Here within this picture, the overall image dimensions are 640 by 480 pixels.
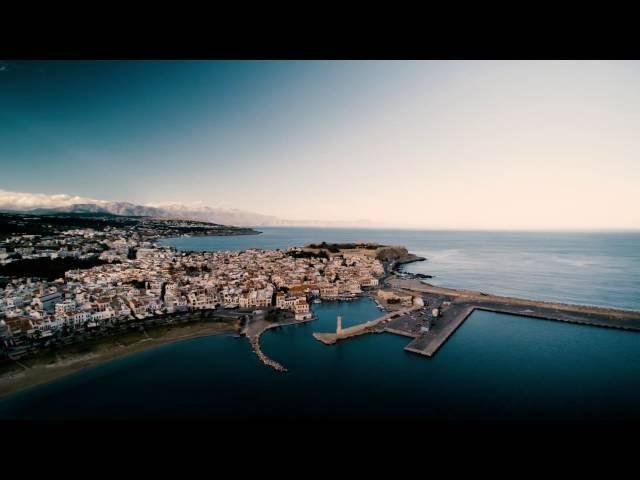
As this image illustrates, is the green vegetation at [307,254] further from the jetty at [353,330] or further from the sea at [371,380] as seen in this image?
the jetty at [353,330]

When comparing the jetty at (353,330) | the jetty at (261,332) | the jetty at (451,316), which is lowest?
the jetty at (261,332)

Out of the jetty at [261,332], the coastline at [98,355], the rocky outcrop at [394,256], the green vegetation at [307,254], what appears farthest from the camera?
the rocky outcrop at [394,256]

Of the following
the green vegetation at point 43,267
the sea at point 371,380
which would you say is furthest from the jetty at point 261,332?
the green vegetation at point 43,267

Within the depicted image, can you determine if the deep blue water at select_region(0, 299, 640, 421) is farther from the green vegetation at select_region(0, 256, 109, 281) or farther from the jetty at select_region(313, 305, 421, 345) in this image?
the green vegetation at select_region(0, 256, 109, 281)

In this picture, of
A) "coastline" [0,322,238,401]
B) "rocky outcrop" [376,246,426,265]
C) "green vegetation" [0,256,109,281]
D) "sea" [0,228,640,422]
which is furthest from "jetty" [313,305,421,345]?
"rocky outcrop" [376,246,426,265]

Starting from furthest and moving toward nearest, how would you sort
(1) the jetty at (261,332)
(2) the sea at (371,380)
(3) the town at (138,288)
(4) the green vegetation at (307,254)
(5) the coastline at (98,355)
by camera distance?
1. (4) the green vegetation at (307,254)
2. (3) the town at (138,288)
3. (1) the jetty at (261,332)
4. (5) the coastline at (98,355)
5. (2) the sea at (371,380)

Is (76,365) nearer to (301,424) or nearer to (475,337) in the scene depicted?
(301,424)

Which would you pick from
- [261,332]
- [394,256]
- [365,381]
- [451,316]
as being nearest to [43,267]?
[261,332]

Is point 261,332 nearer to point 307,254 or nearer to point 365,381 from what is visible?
point 365,381
